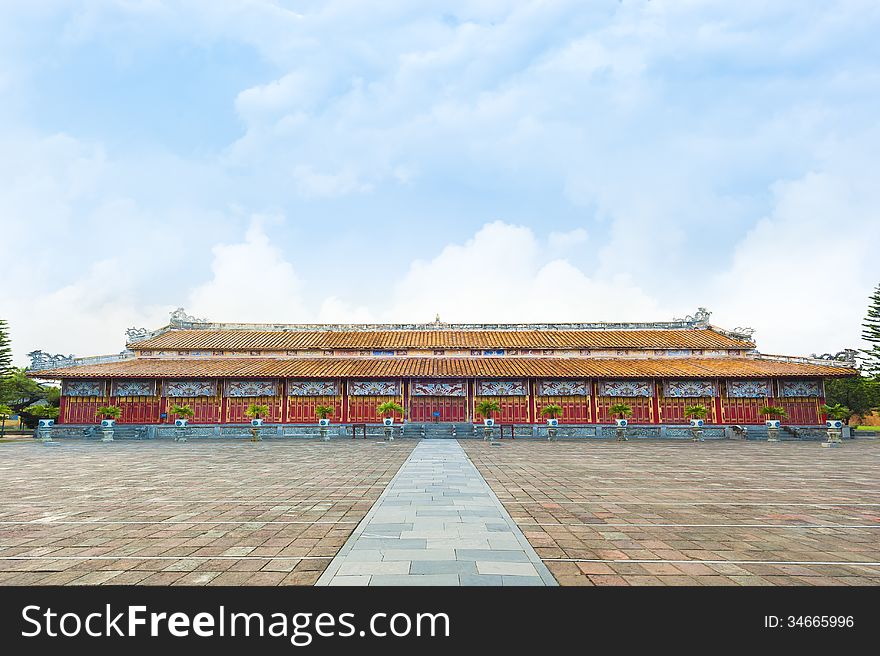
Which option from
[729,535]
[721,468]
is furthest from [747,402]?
[729,535]

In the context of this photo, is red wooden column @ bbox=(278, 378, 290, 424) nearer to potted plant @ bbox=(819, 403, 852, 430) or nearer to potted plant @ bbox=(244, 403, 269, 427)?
potted plant @ bbox=(244, 403, 269, 427)

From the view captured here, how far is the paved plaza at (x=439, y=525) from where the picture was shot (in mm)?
4789

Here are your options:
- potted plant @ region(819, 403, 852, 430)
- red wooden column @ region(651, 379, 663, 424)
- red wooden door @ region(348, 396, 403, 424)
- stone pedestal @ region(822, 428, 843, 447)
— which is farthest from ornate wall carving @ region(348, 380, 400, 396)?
potted plant @ region(819, 403, 852, 430)

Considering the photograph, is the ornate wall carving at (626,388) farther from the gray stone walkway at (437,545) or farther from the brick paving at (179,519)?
the gray stone walkway at (437,545)

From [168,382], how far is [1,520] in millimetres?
23900

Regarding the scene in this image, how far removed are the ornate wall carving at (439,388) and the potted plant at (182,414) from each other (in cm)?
1284

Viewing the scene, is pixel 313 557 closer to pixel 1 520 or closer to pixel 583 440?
pixel 1 520

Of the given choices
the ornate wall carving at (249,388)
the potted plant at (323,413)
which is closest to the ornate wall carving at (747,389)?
the potted plant at (323,413)

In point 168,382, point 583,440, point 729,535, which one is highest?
point 168,382

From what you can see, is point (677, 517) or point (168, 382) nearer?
point (677, 517)

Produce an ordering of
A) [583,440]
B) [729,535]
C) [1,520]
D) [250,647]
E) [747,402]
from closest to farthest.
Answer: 1. [250,647]
2. [729,535]
3. [1,520]
4. [583,440]
5. [747,402]

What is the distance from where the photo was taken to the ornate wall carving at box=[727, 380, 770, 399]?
28.2 meters

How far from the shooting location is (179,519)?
7.27m

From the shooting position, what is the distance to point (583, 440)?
25.5 meters
